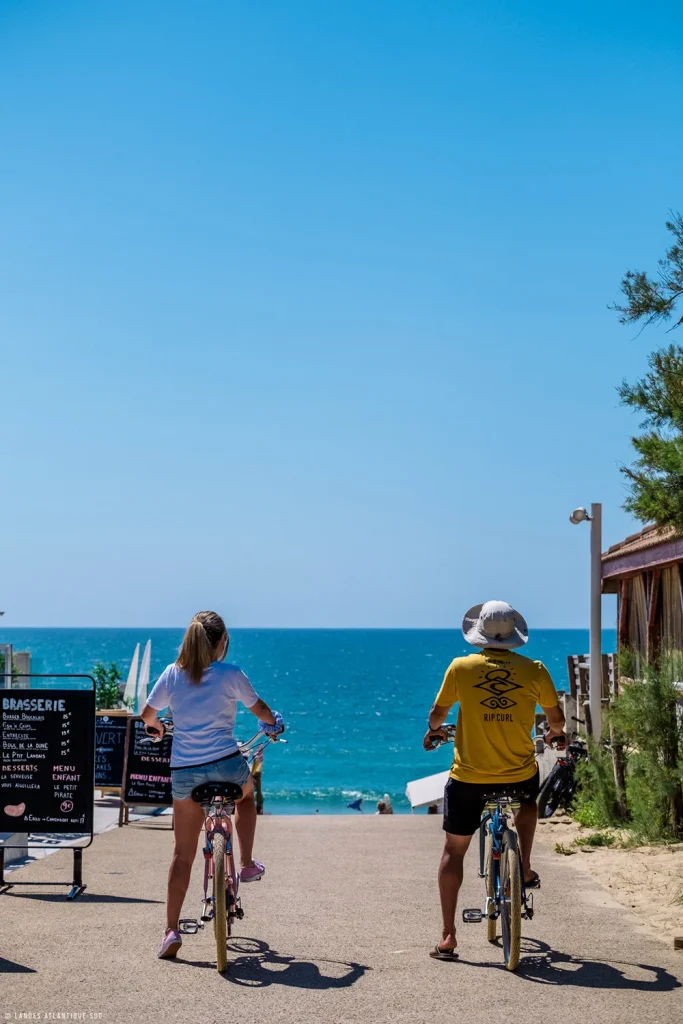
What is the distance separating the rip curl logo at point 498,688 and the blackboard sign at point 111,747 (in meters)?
11.1

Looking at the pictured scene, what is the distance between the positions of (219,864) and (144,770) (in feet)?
30.9

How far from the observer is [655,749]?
11.8m

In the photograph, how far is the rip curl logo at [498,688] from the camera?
6.21 m

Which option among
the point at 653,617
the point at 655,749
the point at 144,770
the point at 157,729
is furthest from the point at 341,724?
the point at 157,729

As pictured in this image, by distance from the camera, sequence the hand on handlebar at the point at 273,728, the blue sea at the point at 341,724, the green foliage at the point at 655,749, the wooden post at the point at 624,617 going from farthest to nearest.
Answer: the blue sea at the point at 341,724
the wooden post at the point at 624,617
the green foliage at the point at 655,749
the hand on handlebar at the point at 273,728

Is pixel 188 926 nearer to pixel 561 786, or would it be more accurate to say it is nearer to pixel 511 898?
pixel 511 898

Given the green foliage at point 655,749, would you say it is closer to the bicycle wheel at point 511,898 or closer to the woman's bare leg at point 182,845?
the bicycle wheel at point 511,898

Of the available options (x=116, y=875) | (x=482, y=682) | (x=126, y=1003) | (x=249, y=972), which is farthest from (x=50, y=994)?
(x=116, y=875)

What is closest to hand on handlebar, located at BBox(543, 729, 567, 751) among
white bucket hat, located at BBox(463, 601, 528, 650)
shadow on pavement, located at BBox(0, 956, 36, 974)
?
white bucket hat, located at BBox(463, 601, 528, 650)

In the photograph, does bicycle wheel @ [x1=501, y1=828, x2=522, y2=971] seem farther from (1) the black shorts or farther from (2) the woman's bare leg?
(2) the woman's bare leg

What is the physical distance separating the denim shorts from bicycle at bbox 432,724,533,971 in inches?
43.6

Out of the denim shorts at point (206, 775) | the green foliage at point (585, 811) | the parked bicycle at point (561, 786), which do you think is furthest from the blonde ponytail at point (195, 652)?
the parked bicycle at point (561, 786)

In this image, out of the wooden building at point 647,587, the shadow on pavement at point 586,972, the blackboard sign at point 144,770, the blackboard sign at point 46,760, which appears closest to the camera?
the shadow on pavement at point 586,972

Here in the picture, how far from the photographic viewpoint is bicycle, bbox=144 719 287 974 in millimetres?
6063
